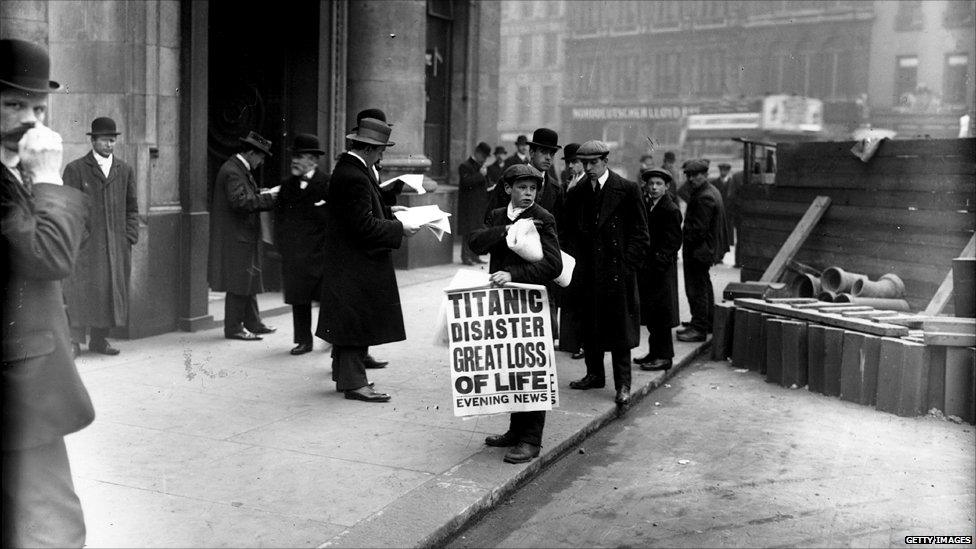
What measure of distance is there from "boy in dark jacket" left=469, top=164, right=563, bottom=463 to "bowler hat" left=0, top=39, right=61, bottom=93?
121 inches

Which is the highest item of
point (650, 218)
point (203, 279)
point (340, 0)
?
point (340, 0)

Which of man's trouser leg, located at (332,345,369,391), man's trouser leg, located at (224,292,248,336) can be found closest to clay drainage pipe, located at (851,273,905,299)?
man's trouser leg, located at (332,345,369,391)

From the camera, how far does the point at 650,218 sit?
391 inches

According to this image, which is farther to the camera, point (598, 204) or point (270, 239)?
point (270, 239)

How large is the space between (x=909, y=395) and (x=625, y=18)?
58.6 metres

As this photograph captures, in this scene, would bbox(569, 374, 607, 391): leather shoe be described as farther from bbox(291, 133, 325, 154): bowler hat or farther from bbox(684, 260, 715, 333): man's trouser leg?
bbox(291, 133, 325, 154): bowler hat

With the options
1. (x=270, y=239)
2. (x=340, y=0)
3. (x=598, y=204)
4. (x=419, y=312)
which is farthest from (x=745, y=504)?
(x=340, y=0)

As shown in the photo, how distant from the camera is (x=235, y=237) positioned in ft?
32.7

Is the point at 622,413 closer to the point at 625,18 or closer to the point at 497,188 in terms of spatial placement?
the point at 497,188

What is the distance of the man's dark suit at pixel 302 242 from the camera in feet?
31.0

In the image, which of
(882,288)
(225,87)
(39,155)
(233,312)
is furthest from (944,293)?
(39,155)

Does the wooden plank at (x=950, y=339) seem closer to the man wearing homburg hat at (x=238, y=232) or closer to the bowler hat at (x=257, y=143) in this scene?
the man wearing homburg hat at (x=238, y=232)

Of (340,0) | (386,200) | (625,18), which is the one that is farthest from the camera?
(625,18)

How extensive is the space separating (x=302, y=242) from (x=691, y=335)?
4.36m
